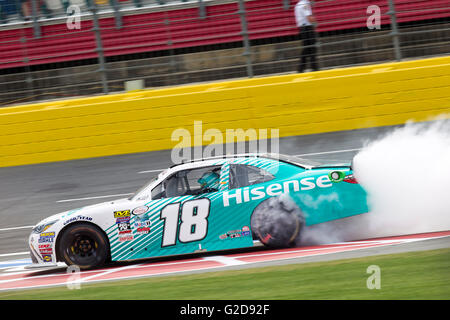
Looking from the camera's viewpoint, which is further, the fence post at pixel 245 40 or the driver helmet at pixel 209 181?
the fence post at pixel 245 40

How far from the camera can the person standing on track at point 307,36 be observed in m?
16.0

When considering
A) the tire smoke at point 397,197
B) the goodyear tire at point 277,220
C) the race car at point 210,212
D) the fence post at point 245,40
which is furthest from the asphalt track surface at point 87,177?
the goodyear tire at point 277,220

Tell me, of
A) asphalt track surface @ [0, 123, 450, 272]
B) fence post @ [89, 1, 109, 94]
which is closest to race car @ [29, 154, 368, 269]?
asphalt track surface @ [0, 123, 450, 272]

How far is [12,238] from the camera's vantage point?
11.9 m

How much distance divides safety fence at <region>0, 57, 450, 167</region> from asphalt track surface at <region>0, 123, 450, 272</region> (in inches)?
10.7

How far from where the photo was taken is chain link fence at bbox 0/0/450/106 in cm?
1582

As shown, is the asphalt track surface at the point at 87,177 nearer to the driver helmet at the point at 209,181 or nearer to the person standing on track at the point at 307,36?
the person standing on track at the point at 307,36

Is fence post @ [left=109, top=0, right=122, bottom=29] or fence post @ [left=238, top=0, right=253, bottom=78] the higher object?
fence post @ [left=109, top=0, right=122, bottom=29]

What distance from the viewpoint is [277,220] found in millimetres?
8844

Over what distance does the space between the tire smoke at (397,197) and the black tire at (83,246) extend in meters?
2.59

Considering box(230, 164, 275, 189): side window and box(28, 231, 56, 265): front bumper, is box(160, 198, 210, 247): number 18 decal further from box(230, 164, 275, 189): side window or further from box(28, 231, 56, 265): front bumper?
box(28, 231, 56, 265): front bumper
